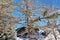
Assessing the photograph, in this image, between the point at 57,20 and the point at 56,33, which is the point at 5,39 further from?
the point at 57,20

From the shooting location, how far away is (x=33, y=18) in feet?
19.7

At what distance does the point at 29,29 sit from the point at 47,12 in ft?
2.91

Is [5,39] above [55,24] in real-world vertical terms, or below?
below

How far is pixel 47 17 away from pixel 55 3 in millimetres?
549

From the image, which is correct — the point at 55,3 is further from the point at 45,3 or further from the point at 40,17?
the point at 40,17

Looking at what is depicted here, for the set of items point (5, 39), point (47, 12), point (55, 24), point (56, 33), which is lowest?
point (5, 39)

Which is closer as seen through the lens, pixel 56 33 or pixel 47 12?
pixel 47 12

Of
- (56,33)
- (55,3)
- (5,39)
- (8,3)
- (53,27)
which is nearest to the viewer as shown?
(55,3)

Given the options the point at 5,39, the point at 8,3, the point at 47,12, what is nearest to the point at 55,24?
the point at 47,12

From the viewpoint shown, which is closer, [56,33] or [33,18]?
[33,18]

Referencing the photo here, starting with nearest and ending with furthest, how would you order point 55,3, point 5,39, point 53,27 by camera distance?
point 55,3
point 53,27
point 5,39

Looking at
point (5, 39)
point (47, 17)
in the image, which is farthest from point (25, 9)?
point (5, 39)

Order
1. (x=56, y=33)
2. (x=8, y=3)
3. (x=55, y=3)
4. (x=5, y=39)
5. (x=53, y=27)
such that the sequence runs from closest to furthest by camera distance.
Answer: (x=55, y=3) < (x=53, y=27) < (x=56, y=33) < (x=8, y=3) < (x=5, y=39)

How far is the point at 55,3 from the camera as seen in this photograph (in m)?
5.66
